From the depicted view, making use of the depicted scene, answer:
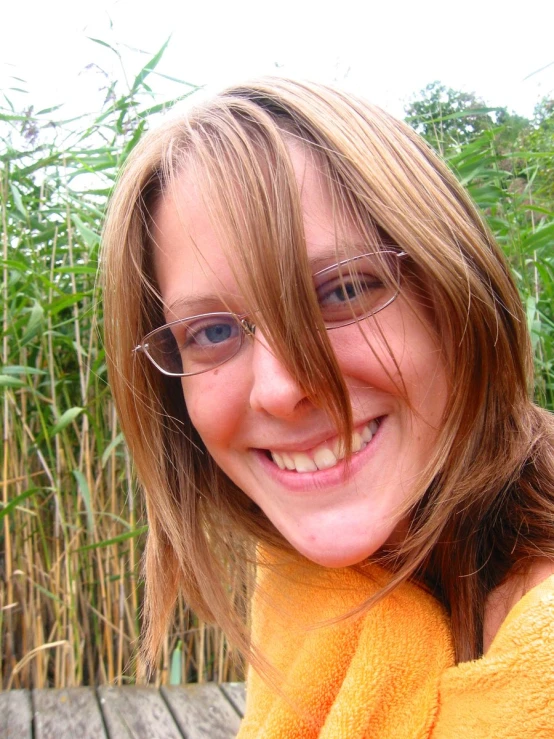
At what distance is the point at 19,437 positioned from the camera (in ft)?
6.31

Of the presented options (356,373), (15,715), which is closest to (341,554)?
(356,373)

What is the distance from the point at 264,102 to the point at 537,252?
1.17 m

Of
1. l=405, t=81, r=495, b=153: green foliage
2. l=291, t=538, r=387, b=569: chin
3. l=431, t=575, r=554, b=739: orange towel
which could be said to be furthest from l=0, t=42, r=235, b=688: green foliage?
l=431, t=575, r=554, b=739: orange towel

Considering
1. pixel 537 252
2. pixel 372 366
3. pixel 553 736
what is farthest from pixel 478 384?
pixel 537 252

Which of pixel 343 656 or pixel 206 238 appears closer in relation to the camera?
pixel 206 238

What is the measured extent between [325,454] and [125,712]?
52.6 inches

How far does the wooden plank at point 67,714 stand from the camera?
160cm

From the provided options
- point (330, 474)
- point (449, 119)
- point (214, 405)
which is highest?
point (449, 119)

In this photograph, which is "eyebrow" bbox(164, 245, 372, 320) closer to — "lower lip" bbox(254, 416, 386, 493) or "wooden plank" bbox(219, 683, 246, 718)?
"lower lip" bbox(254, 416, 386, 493)

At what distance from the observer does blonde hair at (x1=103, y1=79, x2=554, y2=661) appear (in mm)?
703

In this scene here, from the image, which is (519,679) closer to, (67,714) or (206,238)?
(206,238)

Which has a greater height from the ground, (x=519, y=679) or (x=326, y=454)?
(x=326, y=454)

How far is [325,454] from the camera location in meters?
0.78

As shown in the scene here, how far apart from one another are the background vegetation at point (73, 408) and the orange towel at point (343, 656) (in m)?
0.87
